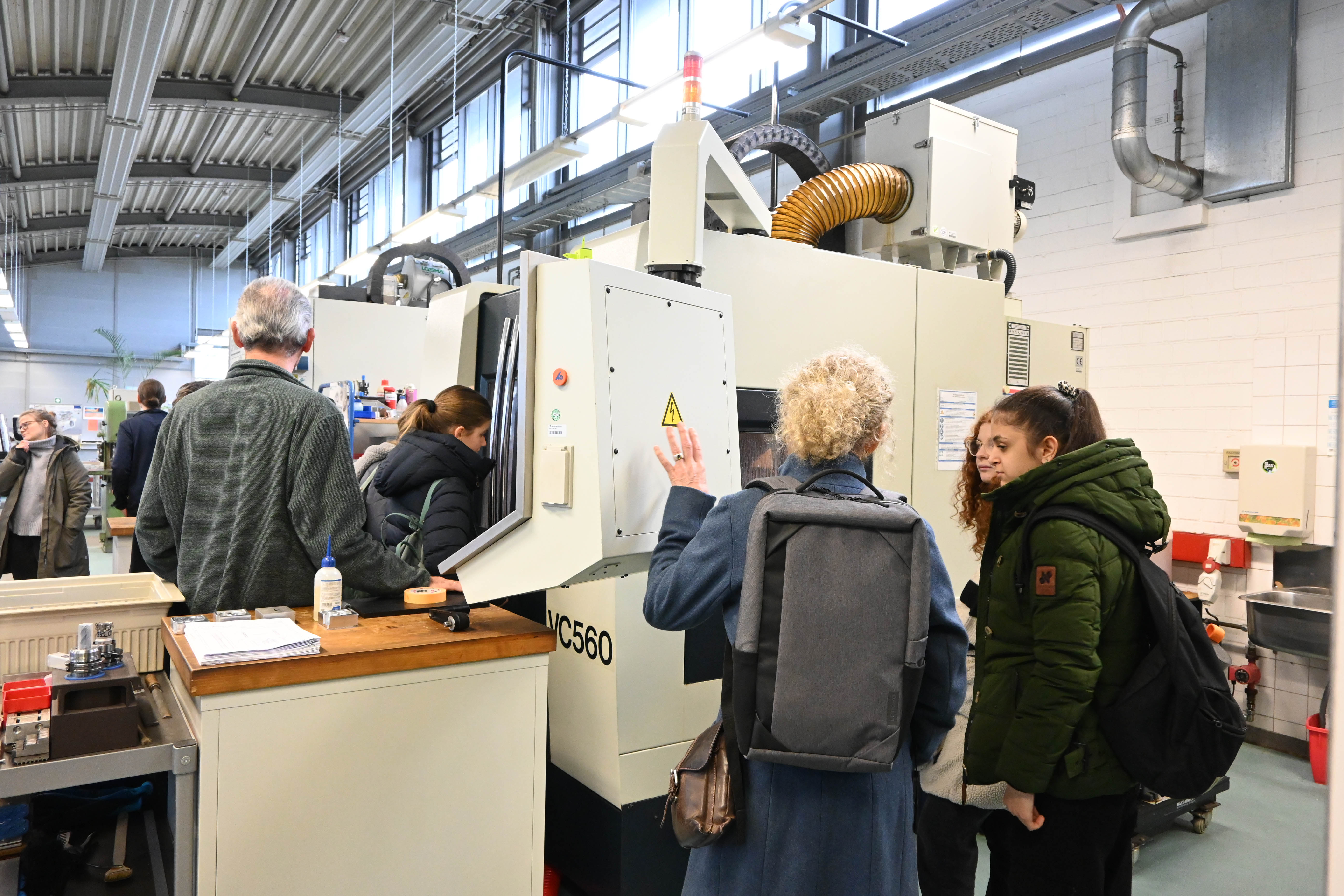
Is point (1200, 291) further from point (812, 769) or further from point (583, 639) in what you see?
point (812, 769)

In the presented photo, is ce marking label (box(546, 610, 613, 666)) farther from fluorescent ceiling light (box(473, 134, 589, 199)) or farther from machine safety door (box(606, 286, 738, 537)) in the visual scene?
fluorescent ceiling light (box(473, 134, 589, 199))

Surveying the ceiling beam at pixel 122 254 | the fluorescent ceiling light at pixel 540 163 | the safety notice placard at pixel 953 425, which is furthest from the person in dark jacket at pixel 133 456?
the ceiling beam at pixel 122 254

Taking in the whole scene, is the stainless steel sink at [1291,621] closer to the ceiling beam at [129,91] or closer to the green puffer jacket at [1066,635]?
the green puffer jacket at [1066,635]

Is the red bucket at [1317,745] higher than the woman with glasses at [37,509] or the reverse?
the reverse

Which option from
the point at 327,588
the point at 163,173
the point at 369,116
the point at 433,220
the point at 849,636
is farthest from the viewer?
the point at 163,173

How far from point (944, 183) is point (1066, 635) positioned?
6.64ft

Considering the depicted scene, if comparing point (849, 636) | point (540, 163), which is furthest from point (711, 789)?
point (540, 163)

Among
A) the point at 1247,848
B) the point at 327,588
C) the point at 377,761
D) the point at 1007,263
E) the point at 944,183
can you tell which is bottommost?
the point at 1247,848

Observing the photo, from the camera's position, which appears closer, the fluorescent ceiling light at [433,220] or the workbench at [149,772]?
the workbench at [149,772]

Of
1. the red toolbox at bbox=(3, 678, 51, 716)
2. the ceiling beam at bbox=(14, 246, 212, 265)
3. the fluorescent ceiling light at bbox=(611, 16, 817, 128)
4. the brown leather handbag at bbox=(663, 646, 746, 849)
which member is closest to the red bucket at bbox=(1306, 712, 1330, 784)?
the brown leather handbag at bbox=(663, 646, 746, 849)

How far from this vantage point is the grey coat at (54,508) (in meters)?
4.82

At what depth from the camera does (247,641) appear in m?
1.67

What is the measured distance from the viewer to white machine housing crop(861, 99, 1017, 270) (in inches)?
119

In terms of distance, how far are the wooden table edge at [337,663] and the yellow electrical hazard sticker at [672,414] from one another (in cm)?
60
